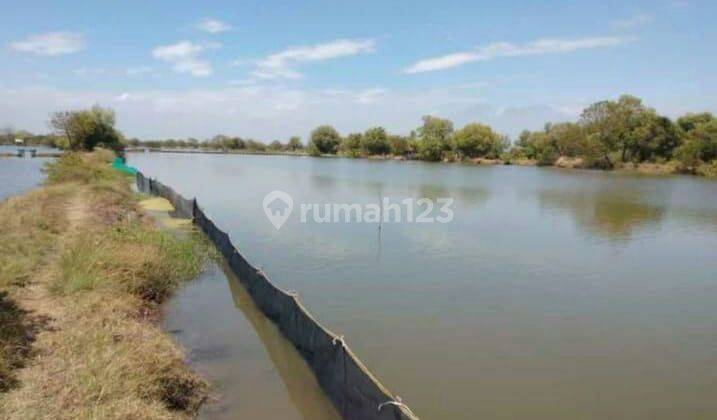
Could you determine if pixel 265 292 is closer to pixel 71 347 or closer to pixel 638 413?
pixel 71 347

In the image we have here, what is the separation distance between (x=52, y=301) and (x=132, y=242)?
3505 millimetres

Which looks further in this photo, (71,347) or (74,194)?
(74,194)

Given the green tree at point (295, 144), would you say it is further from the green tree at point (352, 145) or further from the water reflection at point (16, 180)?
the water reflection at point (16, 180)

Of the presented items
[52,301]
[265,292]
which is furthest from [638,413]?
[52,301]

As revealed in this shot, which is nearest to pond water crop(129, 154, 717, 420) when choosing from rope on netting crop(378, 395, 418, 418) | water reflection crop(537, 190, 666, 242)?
water reflection crop(537, 190, 666, 242)

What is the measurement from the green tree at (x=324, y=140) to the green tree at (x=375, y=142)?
37.9 ft

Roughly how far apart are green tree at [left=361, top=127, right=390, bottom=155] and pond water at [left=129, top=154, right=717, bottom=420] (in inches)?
3763

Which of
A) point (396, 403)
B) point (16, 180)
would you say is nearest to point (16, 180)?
point (16, 180)

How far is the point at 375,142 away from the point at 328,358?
111 meters

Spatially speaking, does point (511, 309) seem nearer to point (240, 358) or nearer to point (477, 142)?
point (240, 358)

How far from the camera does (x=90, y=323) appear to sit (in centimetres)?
695

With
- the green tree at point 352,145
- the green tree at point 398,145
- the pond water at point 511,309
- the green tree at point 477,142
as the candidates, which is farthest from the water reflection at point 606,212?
the green tree at point 352,145

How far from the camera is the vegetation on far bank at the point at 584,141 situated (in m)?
64.3

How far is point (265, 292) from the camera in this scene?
347 inches
